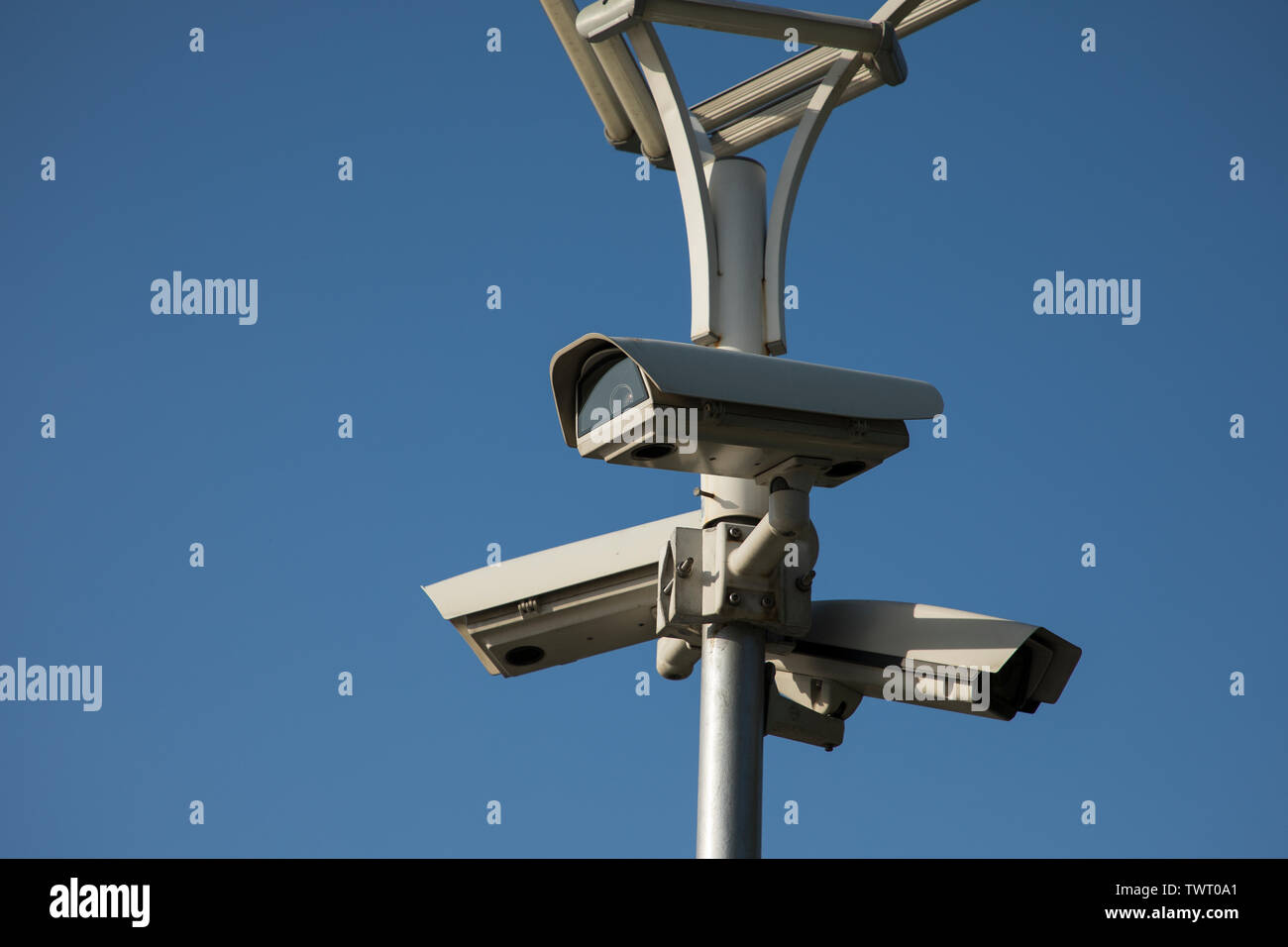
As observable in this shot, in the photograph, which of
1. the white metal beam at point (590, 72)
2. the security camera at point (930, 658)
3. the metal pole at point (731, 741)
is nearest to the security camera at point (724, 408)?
the metal pole at point (731, 741)

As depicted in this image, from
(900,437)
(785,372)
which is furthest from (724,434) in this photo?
(900,437)

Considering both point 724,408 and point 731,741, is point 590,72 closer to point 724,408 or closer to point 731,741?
Result: point 724,408

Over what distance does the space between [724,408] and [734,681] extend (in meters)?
1.90

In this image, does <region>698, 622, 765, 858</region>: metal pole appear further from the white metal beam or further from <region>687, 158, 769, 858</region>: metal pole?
the white metal beam

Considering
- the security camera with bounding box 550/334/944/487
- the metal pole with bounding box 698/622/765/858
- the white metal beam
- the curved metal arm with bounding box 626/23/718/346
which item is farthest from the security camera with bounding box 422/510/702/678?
the white metal beam

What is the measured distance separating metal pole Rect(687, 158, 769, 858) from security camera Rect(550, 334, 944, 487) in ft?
2.50

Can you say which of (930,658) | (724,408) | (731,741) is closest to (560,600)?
(731,741)

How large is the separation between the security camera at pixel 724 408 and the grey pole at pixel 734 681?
2.53ft

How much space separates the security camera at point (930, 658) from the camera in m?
10.4

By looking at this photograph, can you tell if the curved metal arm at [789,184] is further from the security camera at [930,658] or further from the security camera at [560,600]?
the security camera at [930,658]

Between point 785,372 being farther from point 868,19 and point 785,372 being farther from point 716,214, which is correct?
point 868,19

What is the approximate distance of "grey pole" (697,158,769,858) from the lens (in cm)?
982

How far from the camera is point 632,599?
11.2 m

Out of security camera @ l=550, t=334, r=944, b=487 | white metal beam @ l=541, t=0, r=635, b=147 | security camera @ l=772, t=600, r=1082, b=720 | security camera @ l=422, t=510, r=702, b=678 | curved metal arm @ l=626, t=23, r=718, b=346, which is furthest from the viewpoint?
white metal beam @ l=541, t=0, r=635, b=147
